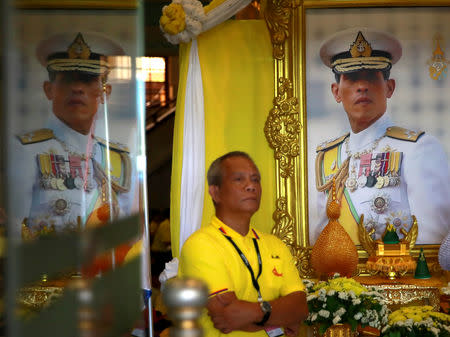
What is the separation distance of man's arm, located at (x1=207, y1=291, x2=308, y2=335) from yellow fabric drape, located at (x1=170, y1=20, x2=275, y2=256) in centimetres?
234

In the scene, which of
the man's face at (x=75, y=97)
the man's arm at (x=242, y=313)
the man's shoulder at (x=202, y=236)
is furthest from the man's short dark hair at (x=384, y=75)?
the man's face at (x=75, y=97)

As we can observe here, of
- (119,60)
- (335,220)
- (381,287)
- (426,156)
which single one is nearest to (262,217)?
(335,220)

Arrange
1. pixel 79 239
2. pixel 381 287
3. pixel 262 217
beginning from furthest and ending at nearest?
pixel 262 217 → pixel 381 287 → pixel 79 239

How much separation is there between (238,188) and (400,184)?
2.56 metres

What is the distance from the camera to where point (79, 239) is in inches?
35.6

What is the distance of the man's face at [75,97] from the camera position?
0.97 m

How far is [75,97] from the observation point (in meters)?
1.05

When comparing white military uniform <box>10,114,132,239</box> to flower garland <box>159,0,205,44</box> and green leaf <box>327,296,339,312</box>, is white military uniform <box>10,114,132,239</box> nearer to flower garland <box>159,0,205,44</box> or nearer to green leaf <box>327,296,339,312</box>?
green leaf <box>327,296,339,312</box>

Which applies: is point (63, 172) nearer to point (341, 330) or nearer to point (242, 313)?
point (242, 313)

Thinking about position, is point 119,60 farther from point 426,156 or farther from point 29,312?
point 426,156

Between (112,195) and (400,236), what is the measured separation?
13.5 ft

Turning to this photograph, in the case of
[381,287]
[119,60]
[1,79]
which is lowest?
[381,287]

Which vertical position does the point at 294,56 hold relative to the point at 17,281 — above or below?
above

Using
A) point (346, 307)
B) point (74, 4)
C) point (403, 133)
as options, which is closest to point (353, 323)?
point (346, 307)
